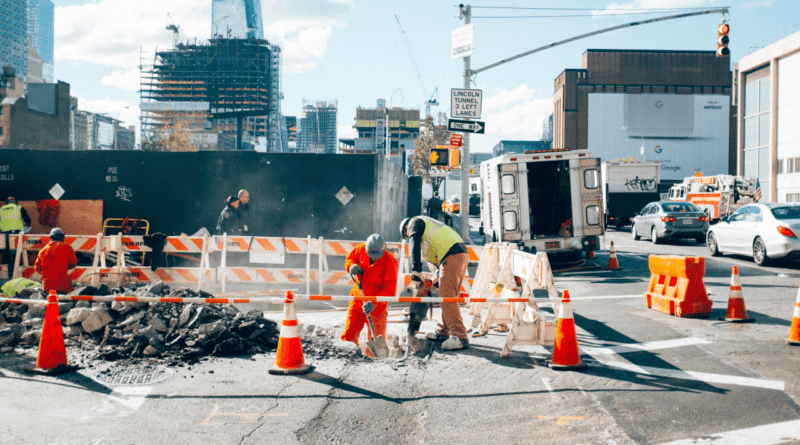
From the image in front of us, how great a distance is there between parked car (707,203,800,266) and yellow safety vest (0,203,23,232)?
16963 millimetres

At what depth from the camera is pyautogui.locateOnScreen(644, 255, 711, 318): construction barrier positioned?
916 centimetres

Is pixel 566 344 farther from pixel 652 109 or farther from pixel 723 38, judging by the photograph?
pixel 652 109

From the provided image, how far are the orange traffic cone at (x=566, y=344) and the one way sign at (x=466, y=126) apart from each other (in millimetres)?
11644

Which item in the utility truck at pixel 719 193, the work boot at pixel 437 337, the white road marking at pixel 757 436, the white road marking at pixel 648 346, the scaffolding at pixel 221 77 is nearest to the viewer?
the white road marking at pixel 757 436

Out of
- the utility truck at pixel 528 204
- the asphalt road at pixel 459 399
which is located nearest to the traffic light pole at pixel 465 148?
the utility truck at pixel 528 204

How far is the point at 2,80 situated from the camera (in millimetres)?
94125

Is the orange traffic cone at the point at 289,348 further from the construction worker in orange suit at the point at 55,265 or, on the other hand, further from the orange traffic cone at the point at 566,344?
the construction worker in orange suit at the point at 55,265

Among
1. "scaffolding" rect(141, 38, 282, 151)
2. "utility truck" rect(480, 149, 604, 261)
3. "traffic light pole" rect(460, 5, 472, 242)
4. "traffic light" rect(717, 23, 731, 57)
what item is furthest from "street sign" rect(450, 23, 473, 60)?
"scaffolding" rect(141, 38, 282, 151)

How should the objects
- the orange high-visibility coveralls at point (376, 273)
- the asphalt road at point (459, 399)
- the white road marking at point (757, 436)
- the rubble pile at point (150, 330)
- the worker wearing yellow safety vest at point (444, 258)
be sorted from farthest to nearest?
the orange high-visibility coveralls at point (376, 273), the worker wearing yellow safety vest at point (444, 258), the rubble pile at point (150, 330), the asphalt road at point (459, 399), the white road marking at point (757, 436)

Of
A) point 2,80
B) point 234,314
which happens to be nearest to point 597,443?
point 234,314

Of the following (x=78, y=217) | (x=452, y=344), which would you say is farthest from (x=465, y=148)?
(x=452, y=344)

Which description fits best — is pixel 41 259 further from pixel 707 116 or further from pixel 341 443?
pixel 707 116

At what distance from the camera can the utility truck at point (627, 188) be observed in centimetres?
3123

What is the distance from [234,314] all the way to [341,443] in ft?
13.4
